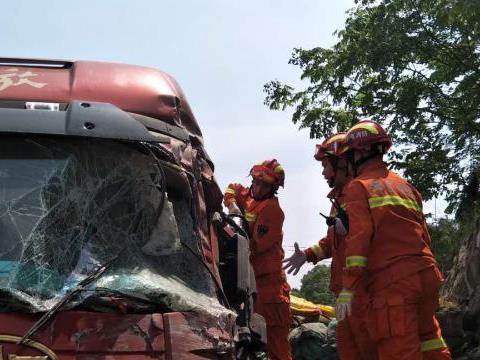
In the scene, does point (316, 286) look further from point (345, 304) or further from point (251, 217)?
point (345, 304)

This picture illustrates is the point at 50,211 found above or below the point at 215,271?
above

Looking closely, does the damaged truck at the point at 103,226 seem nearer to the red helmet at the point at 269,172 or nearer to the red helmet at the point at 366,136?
the red helmet at the point at 366,136

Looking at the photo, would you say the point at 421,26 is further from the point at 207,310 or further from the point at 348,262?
the point at 207,310

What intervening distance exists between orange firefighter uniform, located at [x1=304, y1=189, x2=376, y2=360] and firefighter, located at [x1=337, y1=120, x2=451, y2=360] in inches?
3.3

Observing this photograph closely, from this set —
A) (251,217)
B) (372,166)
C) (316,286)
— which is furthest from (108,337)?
(316,286)

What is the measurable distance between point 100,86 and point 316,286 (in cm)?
1605

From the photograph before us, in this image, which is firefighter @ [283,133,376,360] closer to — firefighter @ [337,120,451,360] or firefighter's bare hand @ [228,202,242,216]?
firefighter @ [337,120,451,360]

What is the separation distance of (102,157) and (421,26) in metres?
9.55

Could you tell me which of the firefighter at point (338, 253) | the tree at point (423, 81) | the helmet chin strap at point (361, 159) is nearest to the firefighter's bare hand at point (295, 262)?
the firefighter at point (338, 253)

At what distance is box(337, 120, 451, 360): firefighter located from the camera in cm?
433

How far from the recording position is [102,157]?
3.56 metres

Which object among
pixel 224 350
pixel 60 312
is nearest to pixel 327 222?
pixel 224 350

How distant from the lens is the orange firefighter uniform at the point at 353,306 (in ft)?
15.0

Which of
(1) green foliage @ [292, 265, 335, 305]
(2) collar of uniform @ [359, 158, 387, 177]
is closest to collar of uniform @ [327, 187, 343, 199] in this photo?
(2) collar of uniform @ [359, 158, 387, 177]
